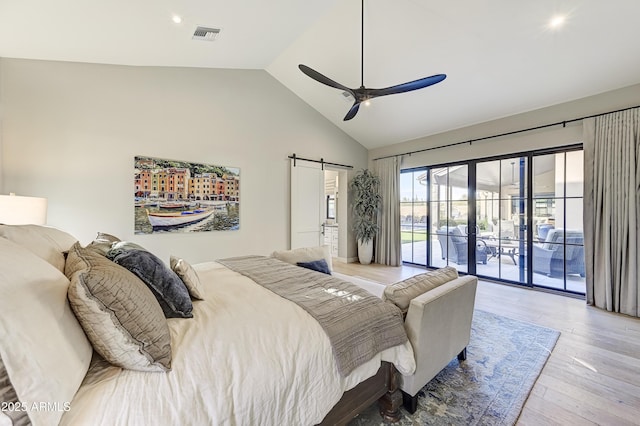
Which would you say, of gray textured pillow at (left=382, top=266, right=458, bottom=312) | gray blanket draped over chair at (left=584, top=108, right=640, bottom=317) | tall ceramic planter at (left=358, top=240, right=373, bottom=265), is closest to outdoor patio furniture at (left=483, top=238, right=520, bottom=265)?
gray blanket draped over chair at (left=584, top=108, right=640, bottom=317)

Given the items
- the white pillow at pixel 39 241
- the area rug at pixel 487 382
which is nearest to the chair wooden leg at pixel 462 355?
the area rug at pixel 487 382

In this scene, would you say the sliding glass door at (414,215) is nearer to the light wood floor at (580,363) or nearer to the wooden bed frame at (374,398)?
the light wood floor at (580,363)

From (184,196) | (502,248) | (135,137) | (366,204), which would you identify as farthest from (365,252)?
(135,137)

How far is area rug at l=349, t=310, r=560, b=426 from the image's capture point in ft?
5.16

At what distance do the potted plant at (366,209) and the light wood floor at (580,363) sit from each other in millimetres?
2395

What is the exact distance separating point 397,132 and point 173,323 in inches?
197

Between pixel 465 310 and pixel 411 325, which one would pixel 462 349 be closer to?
pixel 465 310

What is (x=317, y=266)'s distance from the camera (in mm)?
2809

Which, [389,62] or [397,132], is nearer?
[389,62]

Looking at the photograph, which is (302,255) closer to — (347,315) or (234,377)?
(347,315)

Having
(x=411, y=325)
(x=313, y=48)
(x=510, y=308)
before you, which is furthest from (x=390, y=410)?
(x=313, y=48)

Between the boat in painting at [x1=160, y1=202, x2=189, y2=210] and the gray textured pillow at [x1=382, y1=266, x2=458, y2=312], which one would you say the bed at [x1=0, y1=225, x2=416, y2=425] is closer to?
the gray textured pillow at [x1=382, y1=266, x2=458, y2=312]

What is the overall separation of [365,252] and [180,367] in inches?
198

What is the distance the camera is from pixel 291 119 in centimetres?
482
